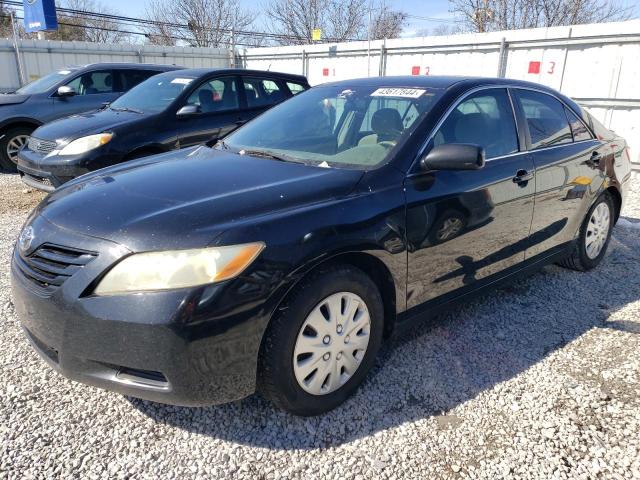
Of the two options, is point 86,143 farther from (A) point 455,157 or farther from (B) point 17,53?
(B) point 17,53

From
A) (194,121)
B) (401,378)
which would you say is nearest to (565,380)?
(401,378)

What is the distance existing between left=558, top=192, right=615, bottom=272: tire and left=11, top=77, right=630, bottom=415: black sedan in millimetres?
740

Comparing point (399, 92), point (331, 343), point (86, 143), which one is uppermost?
point (399, 92)

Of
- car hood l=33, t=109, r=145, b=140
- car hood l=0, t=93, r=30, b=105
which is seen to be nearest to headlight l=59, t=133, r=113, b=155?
car hood l=33, t=109, r=145, b=140

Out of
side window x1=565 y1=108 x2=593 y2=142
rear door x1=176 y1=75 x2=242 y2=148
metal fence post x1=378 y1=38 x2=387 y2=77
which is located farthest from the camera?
metal fence post x1=378 y1=38 x2=387 y2=77

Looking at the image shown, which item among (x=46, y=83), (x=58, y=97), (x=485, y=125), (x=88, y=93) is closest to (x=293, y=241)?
(x=485, y=125)

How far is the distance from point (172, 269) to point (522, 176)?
94.1 inches

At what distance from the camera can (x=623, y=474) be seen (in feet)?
7.02

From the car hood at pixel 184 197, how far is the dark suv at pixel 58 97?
647cm

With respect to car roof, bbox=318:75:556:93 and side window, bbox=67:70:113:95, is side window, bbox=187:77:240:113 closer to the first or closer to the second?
car roof, bbox=318:75:556:93

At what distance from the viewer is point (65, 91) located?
8.16 m

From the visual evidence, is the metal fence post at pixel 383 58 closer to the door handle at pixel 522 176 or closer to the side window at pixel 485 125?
the side window at pixel 485 125

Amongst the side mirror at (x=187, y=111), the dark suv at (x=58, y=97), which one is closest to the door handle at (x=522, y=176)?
the side mirror at (x=187, y=111)

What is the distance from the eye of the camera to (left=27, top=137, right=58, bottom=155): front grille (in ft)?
18.9
